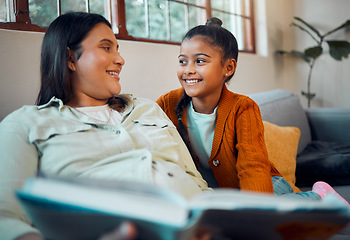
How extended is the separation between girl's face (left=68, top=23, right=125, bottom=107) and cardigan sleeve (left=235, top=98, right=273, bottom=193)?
0.55 m

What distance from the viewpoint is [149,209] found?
495 millimetres

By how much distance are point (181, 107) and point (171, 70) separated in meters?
0.95

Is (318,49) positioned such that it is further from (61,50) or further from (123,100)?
(61,50)

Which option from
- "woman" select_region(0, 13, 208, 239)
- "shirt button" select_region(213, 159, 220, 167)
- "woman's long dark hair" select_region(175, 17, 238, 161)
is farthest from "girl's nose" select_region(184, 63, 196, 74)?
"shirt button" select_region(213, 159, 220, 167)

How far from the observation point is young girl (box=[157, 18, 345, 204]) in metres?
1.33

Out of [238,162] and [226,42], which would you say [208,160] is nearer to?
[238,162]

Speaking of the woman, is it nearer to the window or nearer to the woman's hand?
the woman's hand

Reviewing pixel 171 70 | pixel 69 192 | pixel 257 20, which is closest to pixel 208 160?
pixel 69 192

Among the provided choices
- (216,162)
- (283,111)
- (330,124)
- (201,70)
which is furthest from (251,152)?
(330,124)

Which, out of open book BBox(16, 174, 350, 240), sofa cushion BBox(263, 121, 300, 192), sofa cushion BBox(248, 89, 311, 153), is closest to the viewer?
open book BBox(16, 174, 350, 240)

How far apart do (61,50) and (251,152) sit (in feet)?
2.67

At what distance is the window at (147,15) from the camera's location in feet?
5.36

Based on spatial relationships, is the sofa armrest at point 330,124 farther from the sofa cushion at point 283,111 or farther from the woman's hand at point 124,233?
the woman's hand at point 124,233

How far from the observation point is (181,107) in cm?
157
